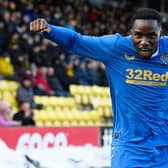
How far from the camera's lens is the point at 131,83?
3475 millimetres

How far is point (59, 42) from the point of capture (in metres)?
3.42

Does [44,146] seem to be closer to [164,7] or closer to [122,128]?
[122,128]

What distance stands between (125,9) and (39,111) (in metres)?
11.5

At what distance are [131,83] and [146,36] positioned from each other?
350 millimetres

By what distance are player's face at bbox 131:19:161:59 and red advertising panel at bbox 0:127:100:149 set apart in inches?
154

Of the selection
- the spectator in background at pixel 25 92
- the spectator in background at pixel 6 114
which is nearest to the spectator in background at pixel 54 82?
the spectator in background at pixel 25 92

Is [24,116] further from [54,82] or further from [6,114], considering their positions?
[54,82]

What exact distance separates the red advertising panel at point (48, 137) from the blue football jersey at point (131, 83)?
3664mm

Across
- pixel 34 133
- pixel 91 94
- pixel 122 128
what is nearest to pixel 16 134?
pixel 34 133

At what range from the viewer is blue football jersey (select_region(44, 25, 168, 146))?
11.2 ft

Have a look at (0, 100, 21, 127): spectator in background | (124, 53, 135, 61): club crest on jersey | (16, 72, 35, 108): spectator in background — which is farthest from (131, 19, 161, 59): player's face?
(16, 72, 35, 108): spectator in background

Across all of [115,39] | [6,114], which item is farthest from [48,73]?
[115,39]

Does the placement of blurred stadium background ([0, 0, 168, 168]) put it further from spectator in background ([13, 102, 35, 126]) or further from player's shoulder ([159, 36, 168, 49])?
player's shoulder ([159, 36, 168, 49])

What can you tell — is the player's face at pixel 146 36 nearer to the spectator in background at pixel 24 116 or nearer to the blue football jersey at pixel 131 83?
the blue football jersey at pixel 131 83
